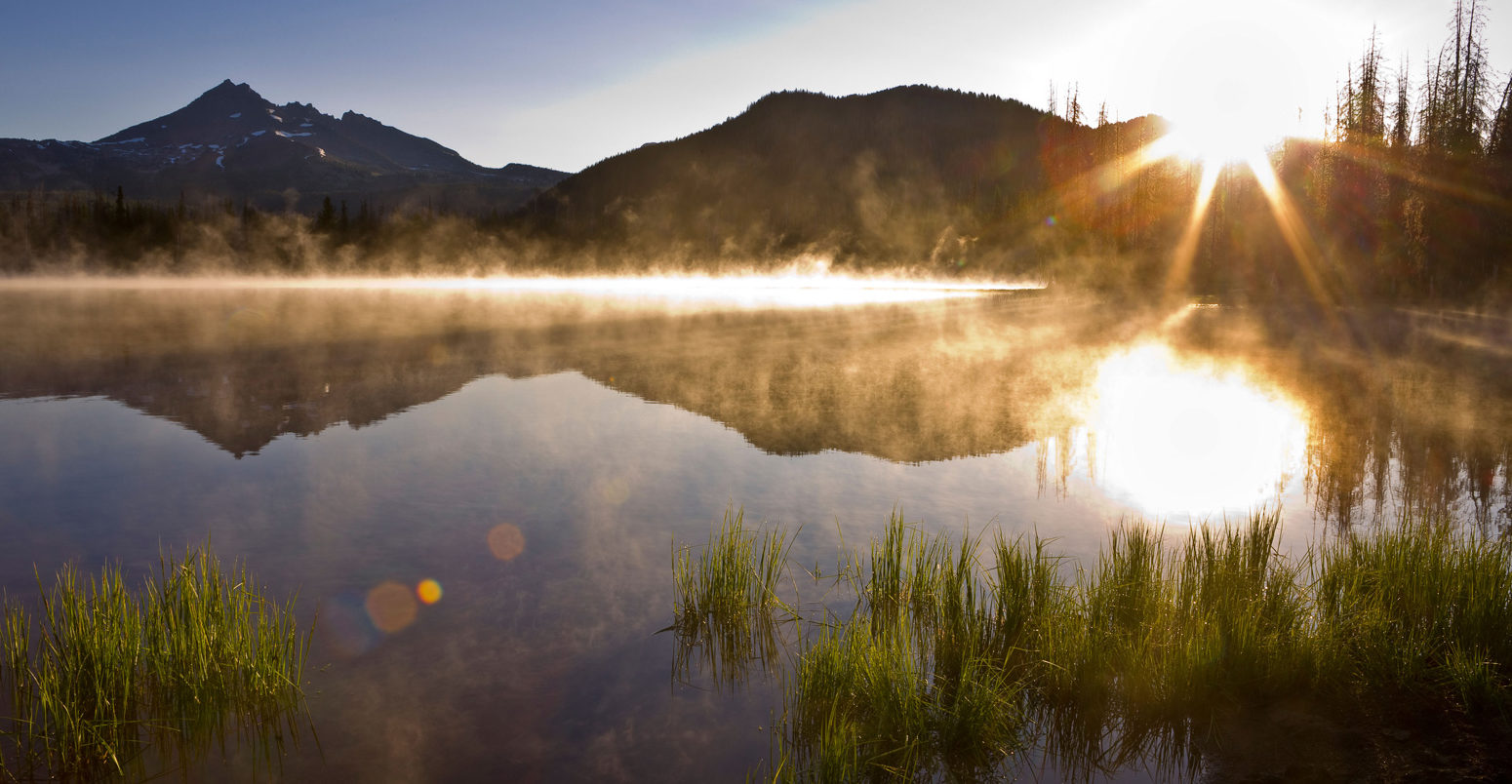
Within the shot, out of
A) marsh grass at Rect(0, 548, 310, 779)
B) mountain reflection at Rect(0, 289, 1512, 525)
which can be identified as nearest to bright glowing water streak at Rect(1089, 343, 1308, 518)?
mountain reflection at Rect(0, 289, 1512, 525)

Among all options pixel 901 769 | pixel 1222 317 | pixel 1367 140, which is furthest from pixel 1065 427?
pixel 1367 140

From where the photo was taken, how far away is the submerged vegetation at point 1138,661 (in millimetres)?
5391

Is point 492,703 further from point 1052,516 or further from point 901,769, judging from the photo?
point 1052,516

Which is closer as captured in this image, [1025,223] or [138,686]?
[138,686]

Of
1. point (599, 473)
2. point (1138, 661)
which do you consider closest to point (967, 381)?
point (599, 473)

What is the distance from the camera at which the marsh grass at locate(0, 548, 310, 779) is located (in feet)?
16.7

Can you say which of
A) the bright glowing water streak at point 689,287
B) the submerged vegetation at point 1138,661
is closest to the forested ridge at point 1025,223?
the bright glowing water streak at point 689,287

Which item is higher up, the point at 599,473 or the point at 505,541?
the point at 599,473

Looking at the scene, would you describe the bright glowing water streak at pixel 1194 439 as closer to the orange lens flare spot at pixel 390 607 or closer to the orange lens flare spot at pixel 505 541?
the orange lens flare spot at pixel 505 541

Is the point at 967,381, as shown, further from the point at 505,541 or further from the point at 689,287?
the point at 689,287

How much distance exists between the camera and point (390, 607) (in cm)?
798

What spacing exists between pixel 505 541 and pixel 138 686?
173 inches

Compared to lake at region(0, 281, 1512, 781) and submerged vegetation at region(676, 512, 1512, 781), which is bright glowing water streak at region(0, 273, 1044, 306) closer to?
lake at region(0, 281, 1512, 781)

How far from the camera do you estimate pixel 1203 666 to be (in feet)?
19.6
